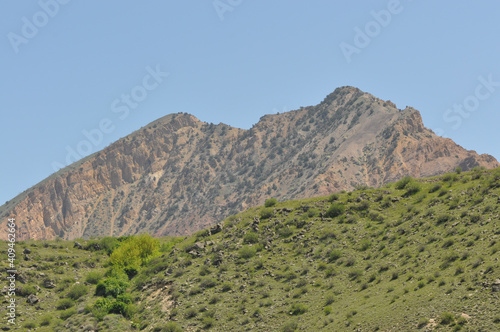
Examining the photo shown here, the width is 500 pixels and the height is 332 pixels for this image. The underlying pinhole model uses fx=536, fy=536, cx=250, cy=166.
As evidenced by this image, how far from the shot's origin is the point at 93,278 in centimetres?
7050

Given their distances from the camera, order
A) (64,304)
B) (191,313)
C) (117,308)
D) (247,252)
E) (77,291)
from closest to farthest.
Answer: (191,313), (117,308), (64,304), (247,252), (77,291)

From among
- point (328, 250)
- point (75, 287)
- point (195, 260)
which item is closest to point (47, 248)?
point (75, 287)

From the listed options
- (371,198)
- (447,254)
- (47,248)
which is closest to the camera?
(447,254)

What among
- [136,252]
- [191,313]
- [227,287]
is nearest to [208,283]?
[227,287]

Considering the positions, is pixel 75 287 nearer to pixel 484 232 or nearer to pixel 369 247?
pixel 369 247

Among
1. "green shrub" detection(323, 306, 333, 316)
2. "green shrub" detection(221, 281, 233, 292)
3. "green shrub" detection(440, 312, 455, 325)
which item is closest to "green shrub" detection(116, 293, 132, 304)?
"green shrub" detection(221, 281, 233, 292)

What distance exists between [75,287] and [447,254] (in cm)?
4405

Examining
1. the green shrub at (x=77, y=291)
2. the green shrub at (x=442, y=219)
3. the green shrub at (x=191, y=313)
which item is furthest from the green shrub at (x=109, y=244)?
the green shrub at (x=442, y=219)

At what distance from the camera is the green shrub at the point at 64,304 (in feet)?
204

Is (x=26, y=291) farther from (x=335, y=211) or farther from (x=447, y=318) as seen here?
(x=447, y=318)

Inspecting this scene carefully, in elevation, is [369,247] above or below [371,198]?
below

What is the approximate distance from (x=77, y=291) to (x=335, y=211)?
3354cm

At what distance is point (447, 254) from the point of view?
46.1 m

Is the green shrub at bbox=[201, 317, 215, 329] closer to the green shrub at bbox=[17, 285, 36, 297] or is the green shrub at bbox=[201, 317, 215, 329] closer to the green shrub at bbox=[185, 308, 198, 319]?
the green shrub at bbox=[185, 308, 198, 319]
